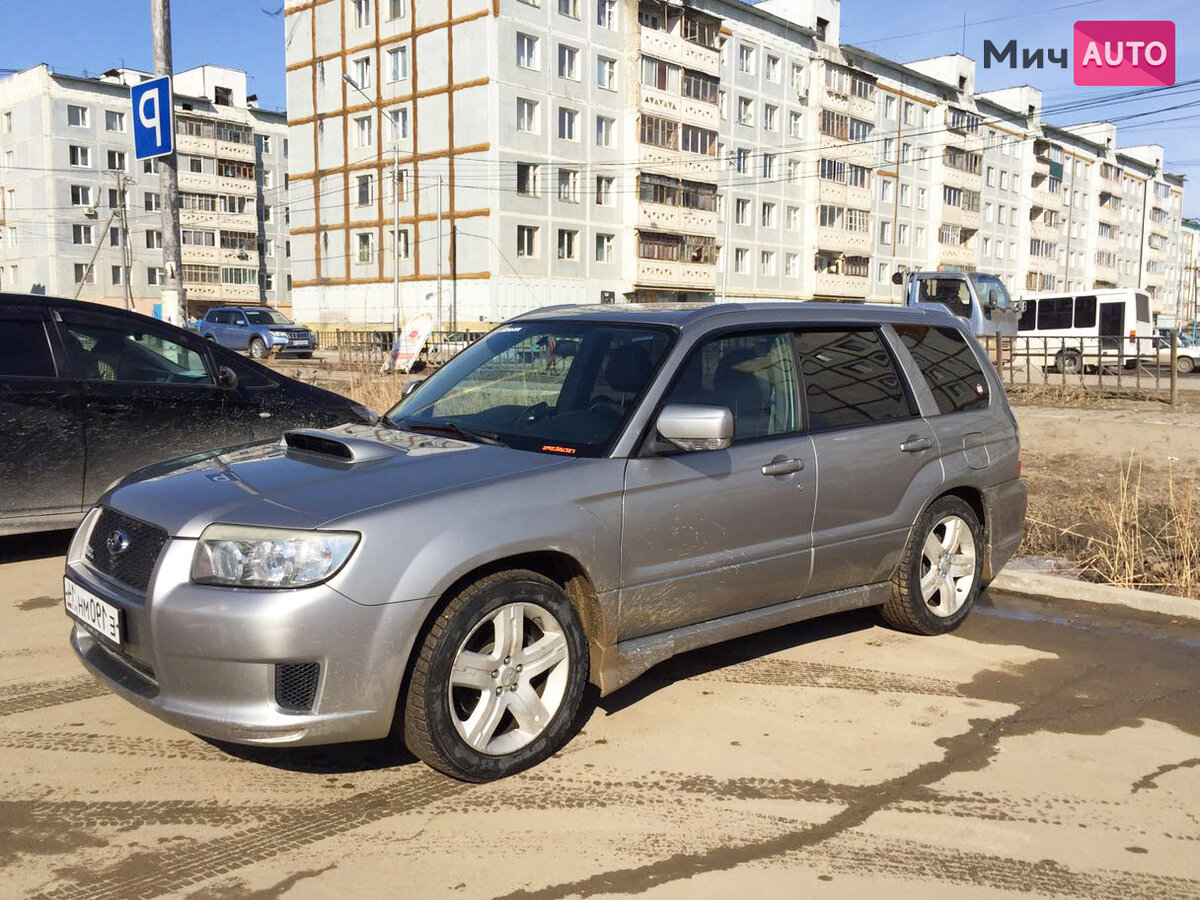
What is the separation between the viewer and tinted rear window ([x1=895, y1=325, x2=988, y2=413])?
554 centimetres

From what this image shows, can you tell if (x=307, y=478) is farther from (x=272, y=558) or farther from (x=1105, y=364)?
(x=1105, y=364)

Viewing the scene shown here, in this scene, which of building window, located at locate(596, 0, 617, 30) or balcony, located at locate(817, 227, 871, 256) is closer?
building window, located at locate(596, 0, 617, 30)

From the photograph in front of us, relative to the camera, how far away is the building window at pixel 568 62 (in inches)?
1982

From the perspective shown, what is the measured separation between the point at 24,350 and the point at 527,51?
1804 inches

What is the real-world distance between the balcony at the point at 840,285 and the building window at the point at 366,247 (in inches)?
1053

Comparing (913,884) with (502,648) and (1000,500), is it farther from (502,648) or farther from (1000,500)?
(1000,500)

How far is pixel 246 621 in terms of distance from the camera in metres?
3.27

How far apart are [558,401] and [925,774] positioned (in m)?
2.02

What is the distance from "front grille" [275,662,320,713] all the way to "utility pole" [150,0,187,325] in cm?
970

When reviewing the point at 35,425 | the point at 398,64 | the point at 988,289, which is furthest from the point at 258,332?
the point at 35,425

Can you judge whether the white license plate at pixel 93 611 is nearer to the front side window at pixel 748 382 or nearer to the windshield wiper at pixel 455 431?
the windshield wiper at pixel 455 431

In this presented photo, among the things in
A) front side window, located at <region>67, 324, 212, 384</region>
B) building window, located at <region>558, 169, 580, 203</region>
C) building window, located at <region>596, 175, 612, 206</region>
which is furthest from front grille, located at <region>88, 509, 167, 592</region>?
building window, located at <region>596, 175, 612, 206</region>

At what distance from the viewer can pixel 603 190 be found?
53.3 meters

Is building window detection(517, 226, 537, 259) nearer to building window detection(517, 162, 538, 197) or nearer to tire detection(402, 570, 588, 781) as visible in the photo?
building window detection(517, 162, 538, 197)
